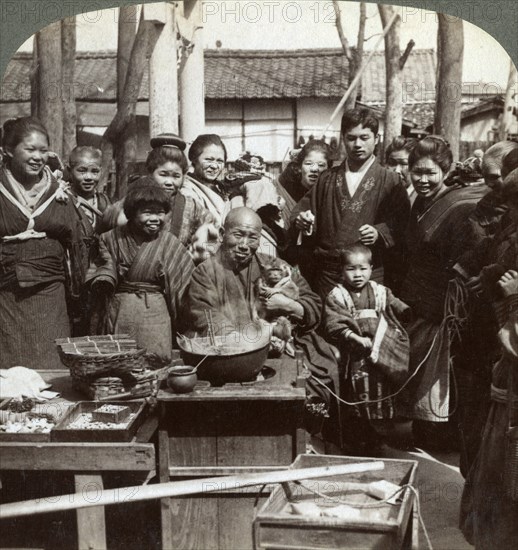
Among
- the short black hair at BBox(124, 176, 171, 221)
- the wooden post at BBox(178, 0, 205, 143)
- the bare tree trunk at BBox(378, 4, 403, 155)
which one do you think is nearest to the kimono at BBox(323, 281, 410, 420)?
the short black hair at BBox(124, 176, 171, 221)

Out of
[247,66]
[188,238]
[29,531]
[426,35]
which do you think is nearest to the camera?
[29,531]

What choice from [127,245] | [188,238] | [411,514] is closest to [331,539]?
[411,514]

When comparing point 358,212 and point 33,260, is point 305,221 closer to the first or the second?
point 358,212

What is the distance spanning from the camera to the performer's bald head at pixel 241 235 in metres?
4.67

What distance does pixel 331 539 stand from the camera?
3.19m

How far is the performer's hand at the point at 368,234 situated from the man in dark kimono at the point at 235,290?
73cm

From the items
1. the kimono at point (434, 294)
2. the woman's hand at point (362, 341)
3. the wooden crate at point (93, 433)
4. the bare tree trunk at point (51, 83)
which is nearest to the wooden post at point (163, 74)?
the bare tree trunk at point (51, 83)

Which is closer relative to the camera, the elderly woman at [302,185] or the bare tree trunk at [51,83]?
the elderly woman at [302,185]

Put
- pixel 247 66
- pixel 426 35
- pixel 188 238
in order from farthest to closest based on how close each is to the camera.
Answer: pixel 247 66, pixel 188 238, pixel 426 35

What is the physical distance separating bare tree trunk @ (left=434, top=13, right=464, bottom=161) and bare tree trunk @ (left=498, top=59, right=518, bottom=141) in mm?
416

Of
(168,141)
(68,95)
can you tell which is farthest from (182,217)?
(68,95)

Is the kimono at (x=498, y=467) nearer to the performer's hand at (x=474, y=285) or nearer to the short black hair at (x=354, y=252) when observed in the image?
the performer's hand at (x=474, y=285)

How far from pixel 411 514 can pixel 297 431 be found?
0.78 metres

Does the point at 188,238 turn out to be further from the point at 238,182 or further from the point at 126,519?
the point at 126,519
